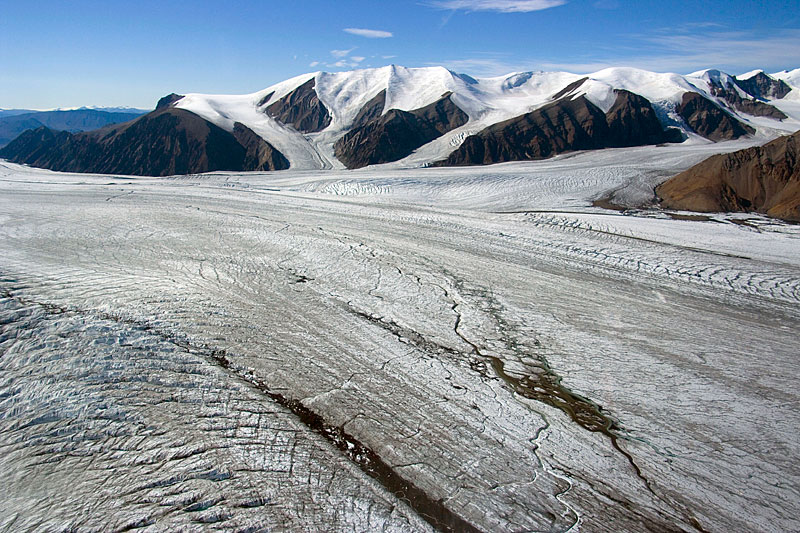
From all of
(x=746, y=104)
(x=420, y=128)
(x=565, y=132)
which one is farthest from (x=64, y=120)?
(x=746, y=104)

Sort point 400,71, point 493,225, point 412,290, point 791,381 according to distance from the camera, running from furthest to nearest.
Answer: point 400,71
point 493,225
point 412,290
point 791,381

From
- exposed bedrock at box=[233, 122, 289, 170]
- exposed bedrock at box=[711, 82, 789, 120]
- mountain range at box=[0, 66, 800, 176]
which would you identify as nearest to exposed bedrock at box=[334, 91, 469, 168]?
mountain range at box=[0, 66, 800, 176]

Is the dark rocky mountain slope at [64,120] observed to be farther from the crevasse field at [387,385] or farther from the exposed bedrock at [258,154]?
the crevasse field at [387,385]

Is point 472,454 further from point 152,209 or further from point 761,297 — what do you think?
point 152,209

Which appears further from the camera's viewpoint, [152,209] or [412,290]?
[152,209]

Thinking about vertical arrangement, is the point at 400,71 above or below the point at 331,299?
above

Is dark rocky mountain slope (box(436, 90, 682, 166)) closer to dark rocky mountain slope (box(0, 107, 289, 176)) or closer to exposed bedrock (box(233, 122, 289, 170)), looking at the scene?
exposed bedrock (box(233, 122, 289, 170))

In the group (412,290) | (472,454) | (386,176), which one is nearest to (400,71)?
(386,176)
